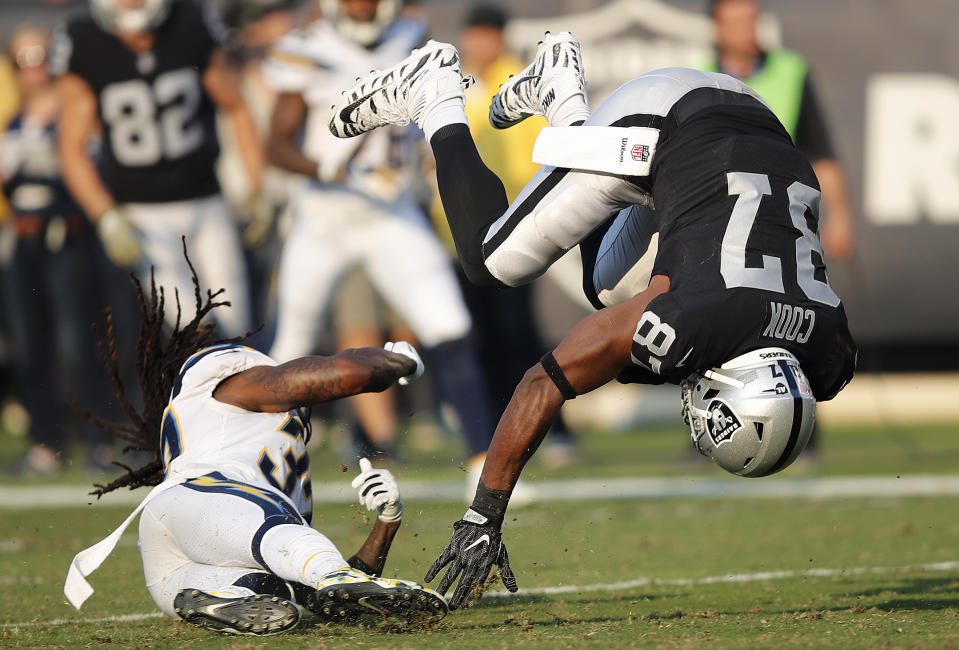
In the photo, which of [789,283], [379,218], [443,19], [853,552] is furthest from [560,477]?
[789,283]

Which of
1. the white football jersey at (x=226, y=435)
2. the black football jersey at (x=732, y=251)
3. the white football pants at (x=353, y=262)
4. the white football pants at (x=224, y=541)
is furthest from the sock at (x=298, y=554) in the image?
the white football pants at (x=353, y=262)

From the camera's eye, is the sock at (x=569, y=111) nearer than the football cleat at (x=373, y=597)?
No

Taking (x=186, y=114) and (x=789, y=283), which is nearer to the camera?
(x=789, y=283)

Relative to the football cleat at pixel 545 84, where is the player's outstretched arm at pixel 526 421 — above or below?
below

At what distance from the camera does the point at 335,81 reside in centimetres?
768

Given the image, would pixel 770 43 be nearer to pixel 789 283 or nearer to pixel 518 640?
pixel 789 283

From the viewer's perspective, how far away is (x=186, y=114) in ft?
27.0

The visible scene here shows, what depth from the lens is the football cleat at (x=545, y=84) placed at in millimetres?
4691

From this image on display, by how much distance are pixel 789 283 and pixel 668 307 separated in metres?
0.36

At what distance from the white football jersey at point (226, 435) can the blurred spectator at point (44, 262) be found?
5.45 m

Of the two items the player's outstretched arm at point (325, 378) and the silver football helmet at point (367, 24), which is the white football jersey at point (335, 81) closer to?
the silver football helmet at point (367, 24)

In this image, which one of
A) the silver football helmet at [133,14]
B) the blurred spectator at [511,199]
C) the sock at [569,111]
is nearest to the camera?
the sock at [569,111]

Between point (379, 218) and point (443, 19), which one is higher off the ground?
point (443, 19)

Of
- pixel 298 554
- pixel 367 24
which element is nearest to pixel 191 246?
pixel 367 24
